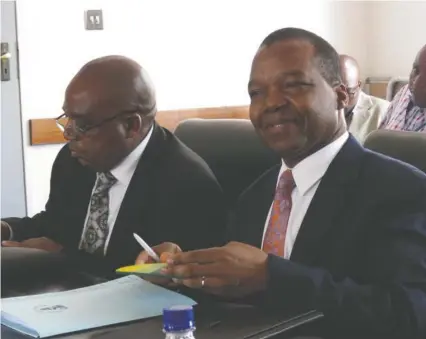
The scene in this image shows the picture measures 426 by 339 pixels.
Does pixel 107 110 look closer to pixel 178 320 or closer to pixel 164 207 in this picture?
pixel 164 207

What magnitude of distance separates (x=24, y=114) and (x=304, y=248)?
2781mm

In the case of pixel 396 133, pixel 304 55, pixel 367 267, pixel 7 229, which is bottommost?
pixel 7 229

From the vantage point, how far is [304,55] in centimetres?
139

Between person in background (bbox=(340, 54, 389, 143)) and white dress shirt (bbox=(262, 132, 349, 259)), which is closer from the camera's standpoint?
white dress shirt (bbox=(262, 132, 349, 259))

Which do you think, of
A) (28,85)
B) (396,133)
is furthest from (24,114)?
(396,133)

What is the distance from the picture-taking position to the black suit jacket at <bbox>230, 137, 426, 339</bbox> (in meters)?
1.17

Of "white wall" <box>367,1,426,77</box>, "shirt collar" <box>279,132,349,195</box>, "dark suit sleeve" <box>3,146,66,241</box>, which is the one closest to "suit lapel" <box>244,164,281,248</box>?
"shirt collar" <box>279,132,349,195</box>

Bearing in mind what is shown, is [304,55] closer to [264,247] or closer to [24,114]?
[264,247]

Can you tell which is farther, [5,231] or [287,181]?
[5,231]

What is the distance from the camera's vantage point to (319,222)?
132cm

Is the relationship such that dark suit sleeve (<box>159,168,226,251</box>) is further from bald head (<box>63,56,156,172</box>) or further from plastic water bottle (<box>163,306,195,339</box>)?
plastic water bottle (<box>163,306,195,339</box>)

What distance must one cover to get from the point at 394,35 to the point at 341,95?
3998 millimetres

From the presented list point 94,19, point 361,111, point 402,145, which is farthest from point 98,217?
point 94,19

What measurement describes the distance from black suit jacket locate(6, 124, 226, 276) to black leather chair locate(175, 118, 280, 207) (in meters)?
0.18
